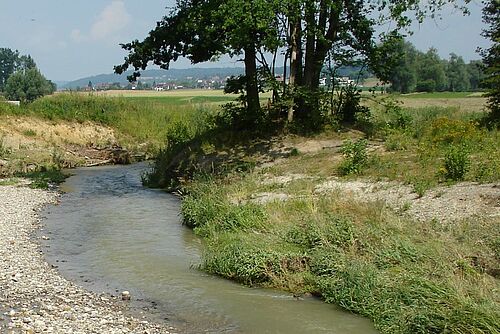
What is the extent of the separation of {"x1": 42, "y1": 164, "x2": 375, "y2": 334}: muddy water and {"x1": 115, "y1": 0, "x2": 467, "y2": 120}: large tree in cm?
758

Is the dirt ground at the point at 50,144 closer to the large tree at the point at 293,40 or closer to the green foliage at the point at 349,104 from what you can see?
the large tree at the point at 293,40

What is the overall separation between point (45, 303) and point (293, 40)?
19973mm

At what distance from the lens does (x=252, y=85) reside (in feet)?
96.2

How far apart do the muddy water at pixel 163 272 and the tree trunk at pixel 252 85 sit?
276 inches

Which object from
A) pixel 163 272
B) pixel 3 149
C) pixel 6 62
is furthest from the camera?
pixel 6 62

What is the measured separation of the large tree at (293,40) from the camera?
25.7 m

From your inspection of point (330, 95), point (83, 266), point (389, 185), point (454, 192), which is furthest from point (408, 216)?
point (330, 95)

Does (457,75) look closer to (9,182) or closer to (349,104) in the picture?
(349,104)

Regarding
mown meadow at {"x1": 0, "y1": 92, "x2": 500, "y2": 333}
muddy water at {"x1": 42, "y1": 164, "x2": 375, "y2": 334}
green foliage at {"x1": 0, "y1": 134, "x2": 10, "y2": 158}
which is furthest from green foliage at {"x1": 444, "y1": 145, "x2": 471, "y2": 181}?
green foliage at {"x1": 0, "y1": 134, "x2": 10, "y2": 158}

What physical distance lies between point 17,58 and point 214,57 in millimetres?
134234

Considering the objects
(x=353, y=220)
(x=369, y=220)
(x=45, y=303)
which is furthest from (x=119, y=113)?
(x=45, y=303)

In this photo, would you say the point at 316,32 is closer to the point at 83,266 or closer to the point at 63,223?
the point at 63,223

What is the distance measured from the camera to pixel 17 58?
491ft

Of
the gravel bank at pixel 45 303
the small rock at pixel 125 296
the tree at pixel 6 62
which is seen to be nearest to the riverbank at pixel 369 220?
the small rock at pixel 125 296
